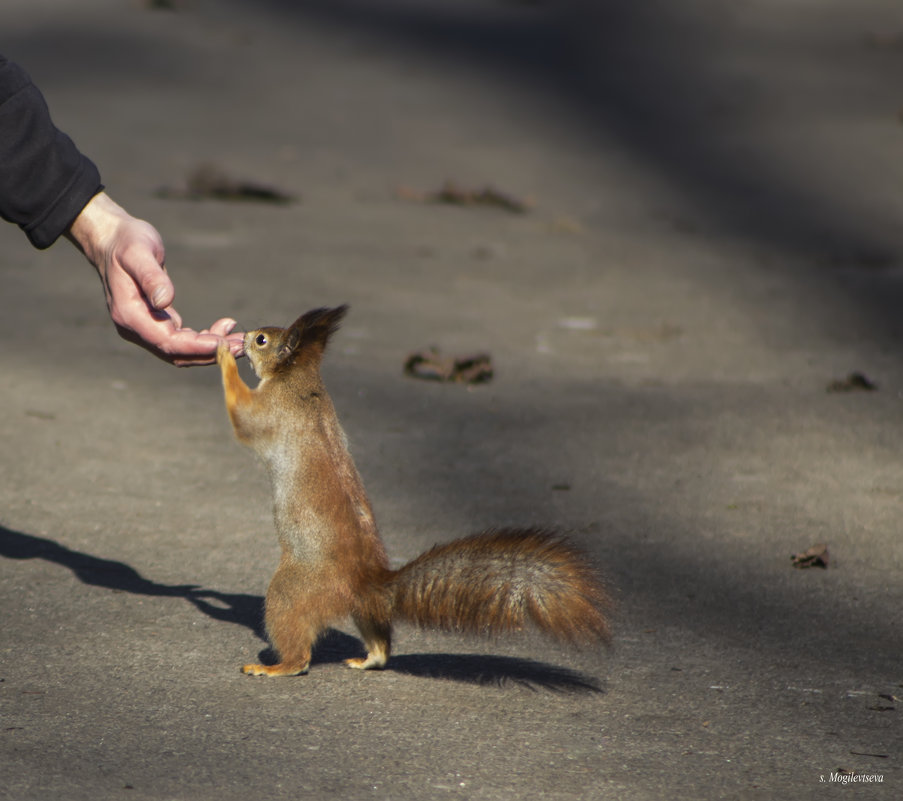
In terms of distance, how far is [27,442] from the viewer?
5.18 m

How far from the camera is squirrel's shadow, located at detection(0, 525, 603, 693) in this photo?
3.41 meters

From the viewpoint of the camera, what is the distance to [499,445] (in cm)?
539

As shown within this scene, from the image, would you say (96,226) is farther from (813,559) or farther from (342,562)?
(813,559)

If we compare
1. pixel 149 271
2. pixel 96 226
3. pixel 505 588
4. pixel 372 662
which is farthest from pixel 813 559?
pixel 96 226

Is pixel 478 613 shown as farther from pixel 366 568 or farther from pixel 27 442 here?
pixel 27 442

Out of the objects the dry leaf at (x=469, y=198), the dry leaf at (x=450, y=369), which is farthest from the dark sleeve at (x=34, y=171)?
the dry leaf at (x=469, y=198)

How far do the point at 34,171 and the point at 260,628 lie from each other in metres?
1.41

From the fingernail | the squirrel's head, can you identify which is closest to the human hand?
the fingernail

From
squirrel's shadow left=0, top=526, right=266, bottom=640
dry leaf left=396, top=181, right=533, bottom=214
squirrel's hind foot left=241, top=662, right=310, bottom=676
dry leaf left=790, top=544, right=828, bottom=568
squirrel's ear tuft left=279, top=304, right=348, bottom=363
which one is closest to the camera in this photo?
squirrel's hind foot left=241, top=662, right=310, bottom=676

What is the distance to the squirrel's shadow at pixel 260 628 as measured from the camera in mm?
3410

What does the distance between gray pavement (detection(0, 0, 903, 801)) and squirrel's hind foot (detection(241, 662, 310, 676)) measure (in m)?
0.04

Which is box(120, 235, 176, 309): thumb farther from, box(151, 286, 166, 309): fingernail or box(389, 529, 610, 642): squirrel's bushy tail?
box(389, 529, 610, 642): squirrel's bushy tail

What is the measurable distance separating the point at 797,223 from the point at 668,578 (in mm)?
6845

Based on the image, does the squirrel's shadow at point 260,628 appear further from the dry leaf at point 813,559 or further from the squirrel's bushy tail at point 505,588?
the dry leaf at point 813,559
